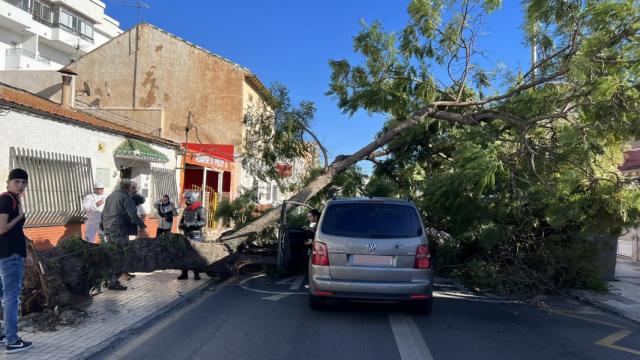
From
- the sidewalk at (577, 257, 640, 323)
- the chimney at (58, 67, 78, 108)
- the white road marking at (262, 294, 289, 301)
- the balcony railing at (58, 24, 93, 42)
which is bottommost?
the white road marking at (262, 294, 289, 301)

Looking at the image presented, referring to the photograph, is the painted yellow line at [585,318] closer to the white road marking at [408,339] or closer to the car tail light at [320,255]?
the white road marking at [408,339]

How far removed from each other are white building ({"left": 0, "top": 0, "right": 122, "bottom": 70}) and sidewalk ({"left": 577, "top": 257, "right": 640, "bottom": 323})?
3556cm

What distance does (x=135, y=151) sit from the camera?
13797 mm

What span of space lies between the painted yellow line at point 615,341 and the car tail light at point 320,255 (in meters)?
3.46

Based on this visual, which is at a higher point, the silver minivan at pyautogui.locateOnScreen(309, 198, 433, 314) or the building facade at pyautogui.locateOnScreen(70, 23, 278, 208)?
the building facade at pyautogui.locateOnScreen(70, 23, 278, 208)

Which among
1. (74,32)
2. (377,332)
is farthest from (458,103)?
(74,32)

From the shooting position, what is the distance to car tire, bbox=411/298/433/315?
7.12m

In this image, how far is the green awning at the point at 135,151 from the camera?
1366 centimetres

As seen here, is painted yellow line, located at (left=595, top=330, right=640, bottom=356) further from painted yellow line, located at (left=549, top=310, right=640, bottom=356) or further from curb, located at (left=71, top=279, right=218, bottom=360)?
curb, located at (left=71, top=279, right=218, bottom=360)

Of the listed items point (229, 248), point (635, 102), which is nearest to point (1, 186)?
point (229, 248)

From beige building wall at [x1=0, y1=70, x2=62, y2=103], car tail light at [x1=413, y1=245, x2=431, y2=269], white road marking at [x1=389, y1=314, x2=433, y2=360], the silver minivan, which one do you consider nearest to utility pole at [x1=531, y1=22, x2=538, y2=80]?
the silver minivan

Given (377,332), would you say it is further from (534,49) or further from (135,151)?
(135,151)

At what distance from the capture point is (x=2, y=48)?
3575cm

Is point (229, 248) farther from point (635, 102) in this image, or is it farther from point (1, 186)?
point (635, 102)
